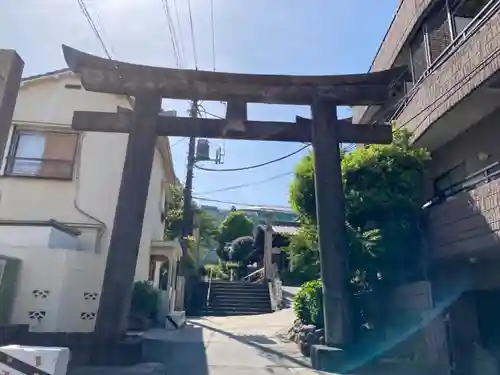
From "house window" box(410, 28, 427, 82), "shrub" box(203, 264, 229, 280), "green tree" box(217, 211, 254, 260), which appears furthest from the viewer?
"green tree" box(217, 211, 254, 260)

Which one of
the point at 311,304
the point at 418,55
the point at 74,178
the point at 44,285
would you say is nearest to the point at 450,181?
the point at 418,55

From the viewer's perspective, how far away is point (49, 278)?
941cm

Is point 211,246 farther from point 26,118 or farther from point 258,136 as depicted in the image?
point 258,136

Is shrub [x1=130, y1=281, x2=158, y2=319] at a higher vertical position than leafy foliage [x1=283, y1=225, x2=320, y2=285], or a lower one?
lower

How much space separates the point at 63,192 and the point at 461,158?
995cm

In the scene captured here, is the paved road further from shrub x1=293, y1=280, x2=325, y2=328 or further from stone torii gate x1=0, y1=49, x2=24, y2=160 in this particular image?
stone torii gate x1=0, y1=49, x2=24, y2=160

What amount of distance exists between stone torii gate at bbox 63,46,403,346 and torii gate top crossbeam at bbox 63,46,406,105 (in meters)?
0.02

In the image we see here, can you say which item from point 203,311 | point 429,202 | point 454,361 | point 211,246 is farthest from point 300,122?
point 211,246

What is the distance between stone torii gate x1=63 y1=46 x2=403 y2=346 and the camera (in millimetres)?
6902

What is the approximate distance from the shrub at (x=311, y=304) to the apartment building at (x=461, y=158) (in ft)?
7.27

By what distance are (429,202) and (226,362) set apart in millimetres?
5240

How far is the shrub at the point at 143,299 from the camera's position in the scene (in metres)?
12.5

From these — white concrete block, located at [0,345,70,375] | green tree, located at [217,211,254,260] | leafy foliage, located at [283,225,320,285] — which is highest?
green tree, located at [217,211,254,260]

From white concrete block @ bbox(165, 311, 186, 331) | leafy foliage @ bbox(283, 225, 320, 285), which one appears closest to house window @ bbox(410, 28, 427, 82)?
leafy foliage @ bbox(283, 225, 320, 285)
